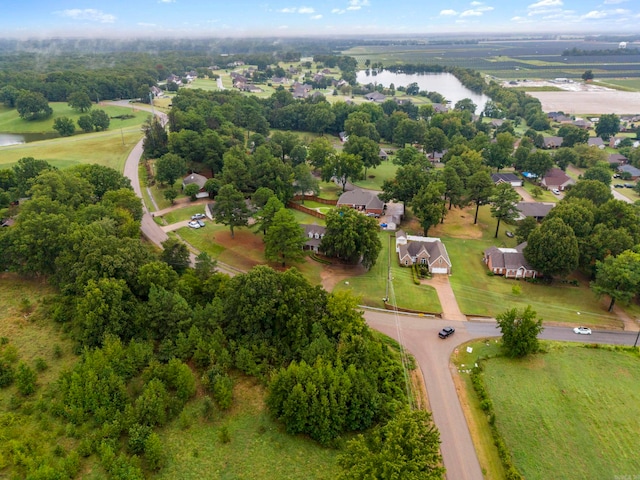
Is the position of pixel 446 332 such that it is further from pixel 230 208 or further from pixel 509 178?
pixel 509 178

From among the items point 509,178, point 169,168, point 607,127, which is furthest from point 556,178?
point 169,168

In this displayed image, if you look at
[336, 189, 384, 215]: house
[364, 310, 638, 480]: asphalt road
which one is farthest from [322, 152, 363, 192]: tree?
[364, 310, 638, 480]: asphalt road

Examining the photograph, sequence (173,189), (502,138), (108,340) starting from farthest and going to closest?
(502,138)
(173,189)
(108,340)

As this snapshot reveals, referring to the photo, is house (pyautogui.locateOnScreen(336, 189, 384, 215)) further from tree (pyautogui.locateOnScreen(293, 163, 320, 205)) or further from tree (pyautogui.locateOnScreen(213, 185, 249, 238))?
tree (pyautogui.locateOnScreen(213, 185, 249, 238))

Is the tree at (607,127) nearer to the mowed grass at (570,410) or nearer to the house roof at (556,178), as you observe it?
the house roof at (556,178)

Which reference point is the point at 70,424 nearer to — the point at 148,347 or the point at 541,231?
the point at 148,347

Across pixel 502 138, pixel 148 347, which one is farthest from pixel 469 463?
pixel 502 138

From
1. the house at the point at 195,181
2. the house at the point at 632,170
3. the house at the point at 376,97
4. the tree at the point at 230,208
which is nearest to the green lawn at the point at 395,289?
the tree at the point at 230,208
